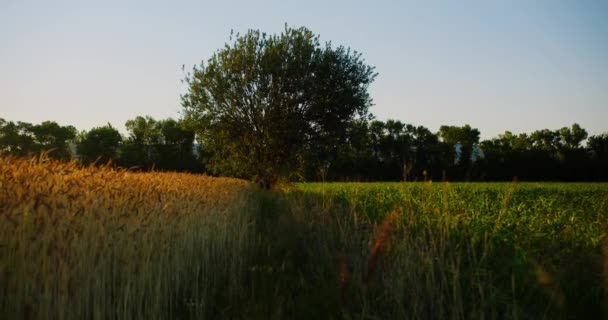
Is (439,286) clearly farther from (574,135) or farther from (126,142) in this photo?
(574,135)

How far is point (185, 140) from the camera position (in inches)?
2660

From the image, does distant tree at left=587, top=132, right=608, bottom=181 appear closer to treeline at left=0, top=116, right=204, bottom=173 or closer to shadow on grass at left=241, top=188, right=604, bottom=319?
treeline at left=0, top=116, right=204, bottom=173

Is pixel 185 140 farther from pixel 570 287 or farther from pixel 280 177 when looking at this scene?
pixel 570 287

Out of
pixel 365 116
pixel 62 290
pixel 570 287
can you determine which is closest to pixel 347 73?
pixel 365 116

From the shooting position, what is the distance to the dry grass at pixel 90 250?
2953 mm

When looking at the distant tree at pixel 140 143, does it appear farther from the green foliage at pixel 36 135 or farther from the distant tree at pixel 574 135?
the distant tree at pixel 574 135

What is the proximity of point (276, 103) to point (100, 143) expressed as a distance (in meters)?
49.8

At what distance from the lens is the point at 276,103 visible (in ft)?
84.5

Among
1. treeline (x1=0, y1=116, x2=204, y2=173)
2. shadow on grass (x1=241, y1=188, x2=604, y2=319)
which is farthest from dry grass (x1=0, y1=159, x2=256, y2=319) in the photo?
treeline (x1=0, y1=116, x2=204, y2=173)

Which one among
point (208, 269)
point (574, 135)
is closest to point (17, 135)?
point (208, 269)

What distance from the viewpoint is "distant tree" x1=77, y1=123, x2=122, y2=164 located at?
63.0m

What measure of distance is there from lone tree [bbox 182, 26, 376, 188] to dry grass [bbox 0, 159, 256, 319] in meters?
20.3

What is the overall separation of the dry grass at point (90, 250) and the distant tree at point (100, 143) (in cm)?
6081

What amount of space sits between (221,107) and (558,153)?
5169 centimetres
